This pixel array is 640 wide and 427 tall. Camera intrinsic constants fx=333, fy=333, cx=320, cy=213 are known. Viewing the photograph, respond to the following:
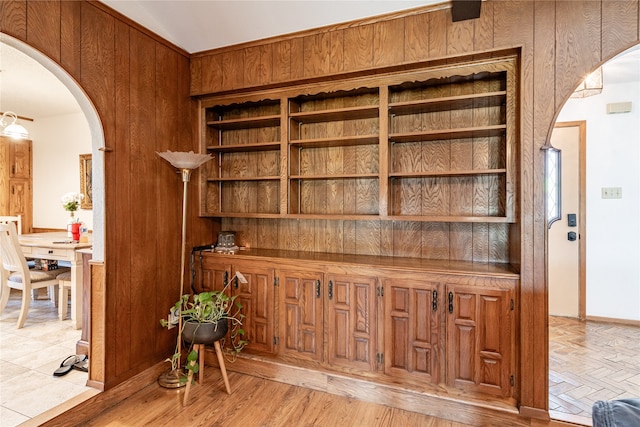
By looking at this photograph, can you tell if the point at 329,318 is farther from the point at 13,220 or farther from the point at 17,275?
the point at 13,220

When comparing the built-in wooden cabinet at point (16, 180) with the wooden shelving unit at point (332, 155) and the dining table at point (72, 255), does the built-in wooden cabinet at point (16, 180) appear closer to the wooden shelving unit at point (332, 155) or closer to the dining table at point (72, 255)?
the dining table at point (72, 255)

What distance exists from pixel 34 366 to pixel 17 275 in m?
1.54

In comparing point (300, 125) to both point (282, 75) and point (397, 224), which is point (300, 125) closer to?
point (282, 75)

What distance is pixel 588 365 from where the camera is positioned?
2.76m

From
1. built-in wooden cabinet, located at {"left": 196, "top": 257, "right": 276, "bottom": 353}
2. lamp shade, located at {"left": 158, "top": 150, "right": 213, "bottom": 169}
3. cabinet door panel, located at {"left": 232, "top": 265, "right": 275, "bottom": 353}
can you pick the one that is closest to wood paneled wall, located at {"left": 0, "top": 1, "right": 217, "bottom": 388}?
lamp shade, located at {"left": 158, "top": 150, "right": 213, "bottom": 169}

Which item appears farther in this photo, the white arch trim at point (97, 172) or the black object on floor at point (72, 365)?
the black object on floor at point (72, 365)

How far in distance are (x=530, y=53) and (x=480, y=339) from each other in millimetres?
1797

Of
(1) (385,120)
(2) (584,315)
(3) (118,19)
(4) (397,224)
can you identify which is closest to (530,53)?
(1) (385,120)

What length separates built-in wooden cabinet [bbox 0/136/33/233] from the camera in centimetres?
525

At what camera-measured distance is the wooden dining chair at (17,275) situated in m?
3.45

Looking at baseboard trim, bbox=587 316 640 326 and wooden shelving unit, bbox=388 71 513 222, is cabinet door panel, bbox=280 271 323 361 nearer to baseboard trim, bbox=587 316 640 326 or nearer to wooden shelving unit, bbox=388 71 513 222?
wooden shelving unit, bbox=388 71 513 222

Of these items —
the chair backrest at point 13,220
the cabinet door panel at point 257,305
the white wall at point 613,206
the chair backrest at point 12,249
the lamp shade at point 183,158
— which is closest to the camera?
the lamp shade at point 183,158

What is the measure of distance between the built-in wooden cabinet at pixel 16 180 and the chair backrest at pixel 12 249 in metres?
2.31

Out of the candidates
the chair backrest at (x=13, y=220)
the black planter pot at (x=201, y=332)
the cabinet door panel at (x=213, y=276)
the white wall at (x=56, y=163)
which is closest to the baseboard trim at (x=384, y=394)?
the black planter pot at (x=201, y=332)
